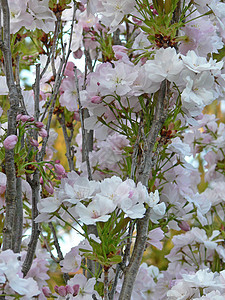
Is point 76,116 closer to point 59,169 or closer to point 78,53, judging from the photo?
point 78,53

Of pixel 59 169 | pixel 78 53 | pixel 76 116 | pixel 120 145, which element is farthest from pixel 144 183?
pixel 78 53

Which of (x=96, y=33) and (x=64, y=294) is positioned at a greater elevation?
(x=96, y=33)

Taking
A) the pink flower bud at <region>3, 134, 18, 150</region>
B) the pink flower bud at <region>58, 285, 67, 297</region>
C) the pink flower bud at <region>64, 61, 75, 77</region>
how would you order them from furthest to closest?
the pink flower bud at <region>64, 61, 75, 77</region>
the pink flower bud at <region>58, 285, 67, 297</region>
the pink flower bud at <region>3, 134, 18, 150</region>

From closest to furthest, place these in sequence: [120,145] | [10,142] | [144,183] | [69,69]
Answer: [10,142] → [144,183] → [120,145] → [69,69]

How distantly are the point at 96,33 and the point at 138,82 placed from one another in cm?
45

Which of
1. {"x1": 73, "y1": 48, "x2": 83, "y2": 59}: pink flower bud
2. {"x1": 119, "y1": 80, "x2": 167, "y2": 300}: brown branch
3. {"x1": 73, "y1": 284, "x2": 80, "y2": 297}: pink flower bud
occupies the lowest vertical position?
{"x1": 73, "y1": 284, "x2": 80, "y2": 297}: pink flower bud

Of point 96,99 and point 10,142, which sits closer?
point 10,142

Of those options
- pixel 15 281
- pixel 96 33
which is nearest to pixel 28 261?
pixel 15 281

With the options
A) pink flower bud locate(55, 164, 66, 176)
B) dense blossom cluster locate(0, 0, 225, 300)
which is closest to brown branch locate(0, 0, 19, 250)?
dense blossom cluster locate(0, 0, 225, 300)

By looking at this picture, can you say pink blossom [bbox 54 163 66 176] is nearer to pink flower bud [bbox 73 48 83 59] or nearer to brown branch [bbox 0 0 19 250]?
brown branch [bbox 0 0 19 250]

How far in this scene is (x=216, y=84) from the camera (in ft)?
3.46

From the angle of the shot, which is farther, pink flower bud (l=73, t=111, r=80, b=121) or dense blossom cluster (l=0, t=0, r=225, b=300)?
pink flower bud (l=73, t=111, r=80, b=121)

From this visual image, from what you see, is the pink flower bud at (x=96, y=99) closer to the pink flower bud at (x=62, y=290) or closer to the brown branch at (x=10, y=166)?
the brown branch at (x=10, y=166)

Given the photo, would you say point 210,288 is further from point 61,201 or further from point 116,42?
point 116,42
